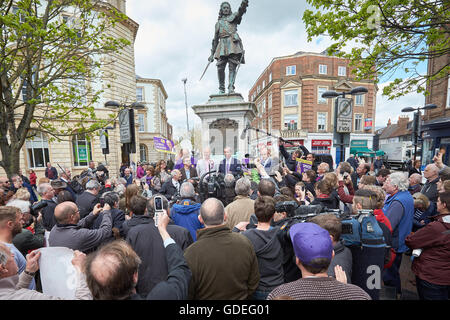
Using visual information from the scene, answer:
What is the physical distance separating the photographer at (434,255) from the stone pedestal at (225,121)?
17.9 feet

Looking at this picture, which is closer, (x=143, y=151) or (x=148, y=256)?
(x=148, y=256)

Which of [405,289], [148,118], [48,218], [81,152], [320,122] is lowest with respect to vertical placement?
[405,289]

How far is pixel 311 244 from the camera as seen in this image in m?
1.48

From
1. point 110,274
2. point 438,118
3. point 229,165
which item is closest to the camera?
point 110,274

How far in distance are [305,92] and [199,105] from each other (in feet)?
79.1

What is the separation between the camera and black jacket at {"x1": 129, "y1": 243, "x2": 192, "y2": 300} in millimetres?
1339

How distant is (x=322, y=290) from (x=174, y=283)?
99 centimetres

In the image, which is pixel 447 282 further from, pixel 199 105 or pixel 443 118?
pixel 443 118

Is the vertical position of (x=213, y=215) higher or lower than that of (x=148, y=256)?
higher

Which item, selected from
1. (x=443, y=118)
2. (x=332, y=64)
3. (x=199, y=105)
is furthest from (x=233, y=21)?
(x=332, y=64)

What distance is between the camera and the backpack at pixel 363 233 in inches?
81.2

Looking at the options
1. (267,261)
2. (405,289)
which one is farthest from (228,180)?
(405,289)

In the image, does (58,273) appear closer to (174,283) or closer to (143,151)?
(174,283)
